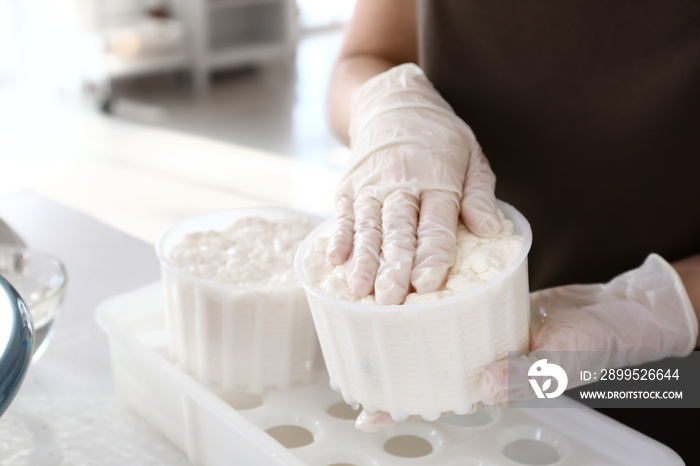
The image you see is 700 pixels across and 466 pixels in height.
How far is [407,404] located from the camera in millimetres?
723

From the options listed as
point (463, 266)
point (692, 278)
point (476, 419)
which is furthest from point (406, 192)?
point (692, 278)

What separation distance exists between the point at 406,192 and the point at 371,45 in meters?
0.60

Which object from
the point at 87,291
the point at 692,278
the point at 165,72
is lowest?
the point at 165,72

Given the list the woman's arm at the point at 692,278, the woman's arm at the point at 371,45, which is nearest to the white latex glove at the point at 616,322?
the woman's arm at the point at 692,278

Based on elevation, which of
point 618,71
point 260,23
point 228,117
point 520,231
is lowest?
point 228,117

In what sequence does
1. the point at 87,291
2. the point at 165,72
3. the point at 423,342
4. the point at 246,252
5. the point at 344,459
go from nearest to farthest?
the point at 423,342
the point at 344,459
the point at 246,252
the point at 87,291
the point at 165,72

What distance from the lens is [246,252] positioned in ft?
3.08

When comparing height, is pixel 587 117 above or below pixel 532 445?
above

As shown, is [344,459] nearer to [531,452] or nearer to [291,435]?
[291,435]

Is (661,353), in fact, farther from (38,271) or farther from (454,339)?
(38,271)

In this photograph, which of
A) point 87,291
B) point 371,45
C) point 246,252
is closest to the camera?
point 246,252

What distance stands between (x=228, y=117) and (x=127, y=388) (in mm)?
3920

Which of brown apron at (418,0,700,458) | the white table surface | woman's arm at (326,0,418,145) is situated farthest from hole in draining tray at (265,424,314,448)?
woman's arm at (326,0,418,145)

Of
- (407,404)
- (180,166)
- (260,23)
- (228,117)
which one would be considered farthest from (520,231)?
(260,23)
